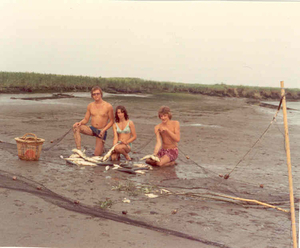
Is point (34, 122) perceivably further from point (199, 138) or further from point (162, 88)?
point (162, 88)

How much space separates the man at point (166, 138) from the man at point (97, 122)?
1.07 m

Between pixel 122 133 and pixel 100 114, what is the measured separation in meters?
0.65

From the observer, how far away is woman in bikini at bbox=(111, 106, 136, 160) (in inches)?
291

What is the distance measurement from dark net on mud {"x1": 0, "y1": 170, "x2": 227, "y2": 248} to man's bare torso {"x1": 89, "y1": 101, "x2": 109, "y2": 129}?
7.91 ft

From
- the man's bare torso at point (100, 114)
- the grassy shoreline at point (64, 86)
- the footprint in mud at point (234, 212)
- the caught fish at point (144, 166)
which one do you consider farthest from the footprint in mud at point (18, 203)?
the grassy shoreline at point (64, 86)

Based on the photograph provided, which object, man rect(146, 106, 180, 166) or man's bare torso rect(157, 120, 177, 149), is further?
man's bare torso rect(157, 120, 177, 149)

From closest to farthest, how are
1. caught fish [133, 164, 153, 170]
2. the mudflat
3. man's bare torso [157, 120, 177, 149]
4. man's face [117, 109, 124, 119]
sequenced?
the mudflat → caught fish [133, 164, 153, 170] → man's bare torso [157, 120, 177, 149] → man's face [117, 109, 124, 119]

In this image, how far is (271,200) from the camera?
5.47m

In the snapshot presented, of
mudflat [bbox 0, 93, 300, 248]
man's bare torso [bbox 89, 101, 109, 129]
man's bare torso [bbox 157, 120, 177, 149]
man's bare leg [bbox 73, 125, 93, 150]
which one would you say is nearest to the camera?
mudflat [bbox 0, 93, 300, 248]

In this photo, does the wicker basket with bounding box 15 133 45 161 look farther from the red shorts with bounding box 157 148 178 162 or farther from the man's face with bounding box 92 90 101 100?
the red shorts with bounding box 157 148 178 162

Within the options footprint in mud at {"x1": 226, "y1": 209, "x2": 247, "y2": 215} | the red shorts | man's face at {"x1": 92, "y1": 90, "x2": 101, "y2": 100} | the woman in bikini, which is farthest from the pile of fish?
footprint in mud at {"x1": 226, "y1": 209, "x2": 247, "y2": 215}

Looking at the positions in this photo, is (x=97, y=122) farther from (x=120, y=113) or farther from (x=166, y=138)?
(x=166, y=138)

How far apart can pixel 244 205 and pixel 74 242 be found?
7.75ft

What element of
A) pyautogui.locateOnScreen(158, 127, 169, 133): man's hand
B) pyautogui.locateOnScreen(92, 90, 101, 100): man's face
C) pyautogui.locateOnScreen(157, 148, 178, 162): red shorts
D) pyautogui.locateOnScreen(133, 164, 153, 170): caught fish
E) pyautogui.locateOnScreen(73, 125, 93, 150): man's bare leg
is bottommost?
pyautogui.locateOnScreen(133, 164, 153, 170): caught fish
